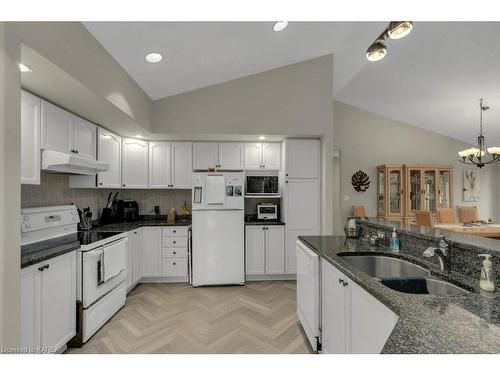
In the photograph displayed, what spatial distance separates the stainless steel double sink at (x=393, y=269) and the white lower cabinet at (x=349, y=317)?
0.82 ft

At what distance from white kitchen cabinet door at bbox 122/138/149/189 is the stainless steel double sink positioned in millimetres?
3128

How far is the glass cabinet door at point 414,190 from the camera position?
17.3 feet

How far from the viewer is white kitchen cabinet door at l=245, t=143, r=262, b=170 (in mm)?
3842

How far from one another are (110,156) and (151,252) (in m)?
1.45

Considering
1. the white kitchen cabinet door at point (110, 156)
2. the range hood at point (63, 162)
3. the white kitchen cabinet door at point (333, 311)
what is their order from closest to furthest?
the white kitchen cabinet door at point (333, 311)
the range hood at point (63, 162)
the white kitchen cabinet door at point (110, 156)

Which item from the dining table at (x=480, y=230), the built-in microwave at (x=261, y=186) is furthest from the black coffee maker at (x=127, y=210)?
the dining table at (x=480, y=230)

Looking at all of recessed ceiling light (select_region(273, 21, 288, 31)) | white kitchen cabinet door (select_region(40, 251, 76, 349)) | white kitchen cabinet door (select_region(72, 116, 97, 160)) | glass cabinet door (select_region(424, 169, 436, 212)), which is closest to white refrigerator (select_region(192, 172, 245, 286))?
white kitchen cabinet door (select_region(72, 116, 97, 160))

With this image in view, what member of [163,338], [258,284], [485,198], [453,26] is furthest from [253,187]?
[485,198]

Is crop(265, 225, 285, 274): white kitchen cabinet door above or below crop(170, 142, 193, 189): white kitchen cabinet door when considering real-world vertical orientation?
below

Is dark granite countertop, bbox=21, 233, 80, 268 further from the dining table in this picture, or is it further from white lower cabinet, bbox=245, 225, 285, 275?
the dining table

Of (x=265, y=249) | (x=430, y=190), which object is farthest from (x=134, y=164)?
(x=430, y=190)

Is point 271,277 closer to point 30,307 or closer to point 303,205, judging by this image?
point 303,205

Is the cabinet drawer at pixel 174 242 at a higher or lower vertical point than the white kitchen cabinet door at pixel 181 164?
lower

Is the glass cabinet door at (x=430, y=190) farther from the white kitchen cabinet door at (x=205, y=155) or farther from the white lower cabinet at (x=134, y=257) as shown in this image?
the white lower cabinet at (x=134, y=257)
